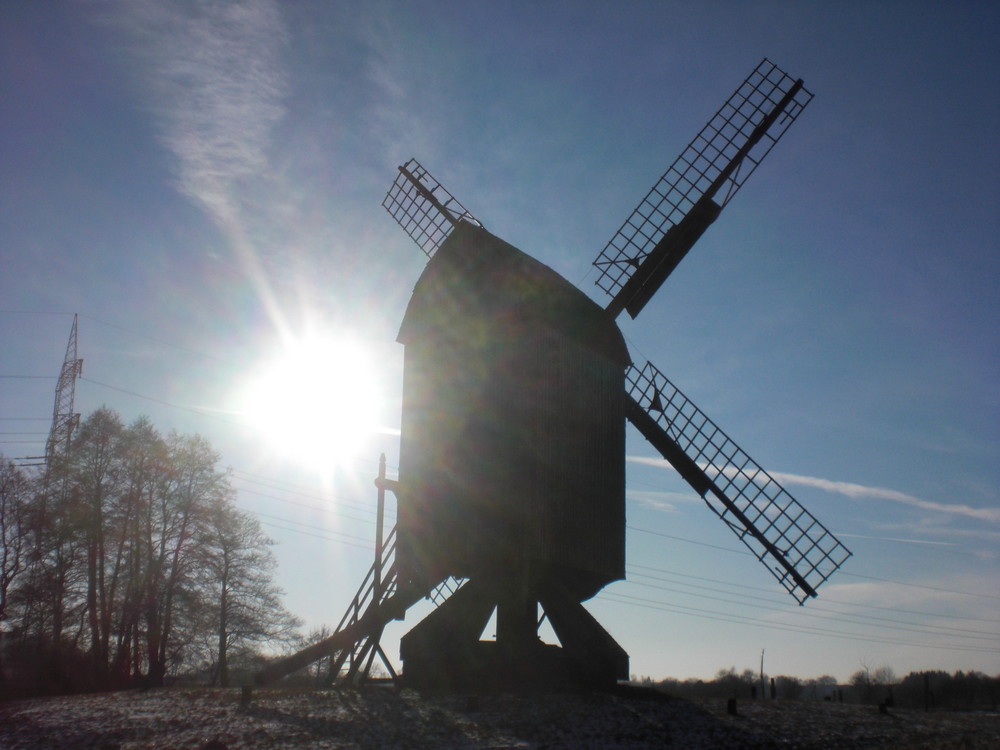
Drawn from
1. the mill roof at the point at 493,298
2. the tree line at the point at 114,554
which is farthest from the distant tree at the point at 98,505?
the mill roof at the point at 493,298

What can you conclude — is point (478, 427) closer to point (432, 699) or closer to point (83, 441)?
point (432, 699)

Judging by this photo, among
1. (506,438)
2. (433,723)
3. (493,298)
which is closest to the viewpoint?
(433,723)

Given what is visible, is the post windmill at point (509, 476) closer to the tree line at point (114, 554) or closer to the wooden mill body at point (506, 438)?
the wooden mill body at point (506, 438)

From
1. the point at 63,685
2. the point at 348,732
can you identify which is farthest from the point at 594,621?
the point at 63,685

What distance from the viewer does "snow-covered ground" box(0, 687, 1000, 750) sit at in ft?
39.2

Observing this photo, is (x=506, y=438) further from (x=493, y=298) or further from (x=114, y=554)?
(x=114, y=554)

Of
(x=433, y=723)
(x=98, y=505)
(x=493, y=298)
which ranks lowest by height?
(x=433, y=723)

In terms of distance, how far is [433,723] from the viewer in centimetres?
1295

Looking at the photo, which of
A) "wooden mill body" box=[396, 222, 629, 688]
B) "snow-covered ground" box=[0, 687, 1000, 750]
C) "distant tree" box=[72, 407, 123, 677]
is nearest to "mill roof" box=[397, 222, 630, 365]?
"wooden mill body" box=[396, 222, 629, 688]

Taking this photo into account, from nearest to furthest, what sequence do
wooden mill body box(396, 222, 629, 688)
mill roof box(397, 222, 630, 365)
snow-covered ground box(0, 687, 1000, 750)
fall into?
snow-covered ground box(0, 687, 1000, 750) → wooden mill body box(396, 222, 629, 688) → mill roof box(397, 222, 630, 365)

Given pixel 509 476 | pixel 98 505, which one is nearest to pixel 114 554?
pixel 98 505

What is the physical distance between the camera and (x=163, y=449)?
27.4 meters

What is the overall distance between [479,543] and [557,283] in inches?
280

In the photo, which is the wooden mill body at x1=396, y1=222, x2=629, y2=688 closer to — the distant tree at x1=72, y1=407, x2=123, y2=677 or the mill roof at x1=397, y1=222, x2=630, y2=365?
the mill roof at x1=397, y1=222, x2=630, y2=365
